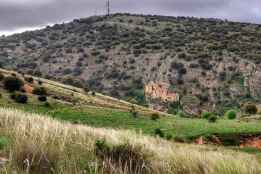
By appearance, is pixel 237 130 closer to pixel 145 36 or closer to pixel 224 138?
pixel 224 138

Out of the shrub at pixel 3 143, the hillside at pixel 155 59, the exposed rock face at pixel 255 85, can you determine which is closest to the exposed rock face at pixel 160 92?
the hillside at pixel 155 59

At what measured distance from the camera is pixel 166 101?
78188mm

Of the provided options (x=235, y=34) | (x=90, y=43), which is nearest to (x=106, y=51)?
(x=90, y=43)

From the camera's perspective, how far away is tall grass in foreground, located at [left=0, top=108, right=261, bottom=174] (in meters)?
9.38

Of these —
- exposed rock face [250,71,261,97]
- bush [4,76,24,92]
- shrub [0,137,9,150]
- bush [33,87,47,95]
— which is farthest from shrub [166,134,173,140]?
exposed rock face [250,71,261,97]

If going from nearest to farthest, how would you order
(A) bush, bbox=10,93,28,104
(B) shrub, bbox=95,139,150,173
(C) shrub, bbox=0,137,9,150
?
(C) shrub, bbox=0,137,9,150 → (B) shrub, bbox=95,139,150,173 → (A) bush, bbox=10,93,28,104

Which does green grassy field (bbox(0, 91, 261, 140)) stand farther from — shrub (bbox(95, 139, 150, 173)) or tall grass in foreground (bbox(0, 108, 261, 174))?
shrub (bbox(95, 139, 150, 173))

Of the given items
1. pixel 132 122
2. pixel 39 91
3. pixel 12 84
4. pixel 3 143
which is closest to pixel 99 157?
pixel 3 143

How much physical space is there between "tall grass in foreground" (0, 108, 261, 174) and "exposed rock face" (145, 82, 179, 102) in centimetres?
6582

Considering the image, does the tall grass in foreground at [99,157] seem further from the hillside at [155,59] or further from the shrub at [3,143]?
the hillside at [155,59]

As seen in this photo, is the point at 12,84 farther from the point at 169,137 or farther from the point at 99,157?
the point at 99,157

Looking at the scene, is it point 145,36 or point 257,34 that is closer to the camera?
point 257,34

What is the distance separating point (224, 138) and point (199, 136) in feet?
5.37

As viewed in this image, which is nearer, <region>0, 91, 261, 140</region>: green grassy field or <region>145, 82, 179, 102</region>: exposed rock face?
<region>0, 91, 261, 140</region>: green grassy field
